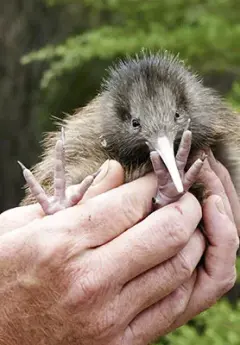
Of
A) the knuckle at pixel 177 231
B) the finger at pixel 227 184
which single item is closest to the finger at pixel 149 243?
the knuckle at pixel 177 231

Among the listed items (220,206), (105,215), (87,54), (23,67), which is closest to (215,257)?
(220,206)

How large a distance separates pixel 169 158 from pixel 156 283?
0.31m

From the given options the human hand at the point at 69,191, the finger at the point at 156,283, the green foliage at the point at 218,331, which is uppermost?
the human hand at the point at 69,191

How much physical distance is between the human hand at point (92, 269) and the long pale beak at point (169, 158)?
7 cm

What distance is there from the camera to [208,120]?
2.54 metres

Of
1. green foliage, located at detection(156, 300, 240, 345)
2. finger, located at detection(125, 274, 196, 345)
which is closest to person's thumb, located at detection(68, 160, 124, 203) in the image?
finger, located at detection(125, 274, 196, 345)

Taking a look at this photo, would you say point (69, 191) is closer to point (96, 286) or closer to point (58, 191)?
point (58, 191)

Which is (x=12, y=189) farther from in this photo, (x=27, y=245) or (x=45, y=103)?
(x=27, y=245)

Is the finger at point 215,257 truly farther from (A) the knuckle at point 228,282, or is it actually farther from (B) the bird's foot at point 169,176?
(B) the bird's foot at point 169,176

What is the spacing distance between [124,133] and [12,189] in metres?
6.06

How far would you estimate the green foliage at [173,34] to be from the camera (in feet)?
12.9

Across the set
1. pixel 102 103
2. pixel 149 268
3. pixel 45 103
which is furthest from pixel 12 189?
pixel 149 268

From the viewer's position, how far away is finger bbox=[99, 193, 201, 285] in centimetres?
200

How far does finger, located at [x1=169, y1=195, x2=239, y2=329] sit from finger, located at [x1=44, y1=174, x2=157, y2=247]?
192 millimetres
